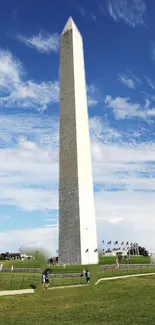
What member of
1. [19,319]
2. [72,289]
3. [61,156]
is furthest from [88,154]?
[72,289]

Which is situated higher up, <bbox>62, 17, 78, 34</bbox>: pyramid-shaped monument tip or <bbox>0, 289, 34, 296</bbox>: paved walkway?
<bbox>62, 17, 78, 34</bbox>: pyramid-shaped monument tip

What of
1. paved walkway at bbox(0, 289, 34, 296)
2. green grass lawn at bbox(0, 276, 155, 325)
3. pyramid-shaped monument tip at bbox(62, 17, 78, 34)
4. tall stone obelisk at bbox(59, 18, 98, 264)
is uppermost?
pyramid-shaped monument tip at bbox(62, 17, 78, 34)

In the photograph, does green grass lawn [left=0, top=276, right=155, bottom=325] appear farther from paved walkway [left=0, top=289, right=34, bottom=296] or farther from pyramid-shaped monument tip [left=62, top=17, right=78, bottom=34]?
pyramid-shaped monument tip [left=62, top=17, right=78, bottom=34]

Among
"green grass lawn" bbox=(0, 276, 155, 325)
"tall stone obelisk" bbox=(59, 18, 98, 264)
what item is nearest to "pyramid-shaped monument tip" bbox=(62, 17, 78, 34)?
"tall stone obelisk" bbox=(59, 18, 98, 264)

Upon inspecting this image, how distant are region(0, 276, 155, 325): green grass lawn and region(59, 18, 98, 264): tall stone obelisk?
1561 centimetres

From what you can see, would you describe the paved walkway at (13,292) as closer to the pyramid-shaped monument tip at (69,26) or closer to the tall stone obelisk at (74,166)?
the tall stone obelisk at (74,166)

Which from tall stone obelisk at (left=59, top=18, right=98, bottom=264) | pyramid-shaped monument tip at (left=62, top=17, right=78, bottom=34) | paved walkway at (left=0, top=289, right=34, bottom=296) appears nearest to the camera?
paved walkway at (left=0, top=289, right=34, bottom=296)

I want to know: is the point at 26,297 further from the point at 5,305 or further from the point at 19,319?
the point at 19,319

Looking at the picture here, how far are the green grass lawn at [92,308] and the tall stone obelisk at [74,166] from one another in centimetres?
1561

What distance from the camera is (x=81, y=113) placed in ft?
134

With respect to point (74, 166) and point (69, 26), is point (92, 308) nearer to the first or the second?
point (74, 166)

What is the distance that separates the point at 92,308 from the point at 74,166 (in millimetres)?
24310

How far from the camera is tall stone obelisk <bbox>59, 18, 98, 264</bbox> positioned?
37625 mm

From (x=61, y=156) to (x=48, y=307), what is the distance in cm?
2550
